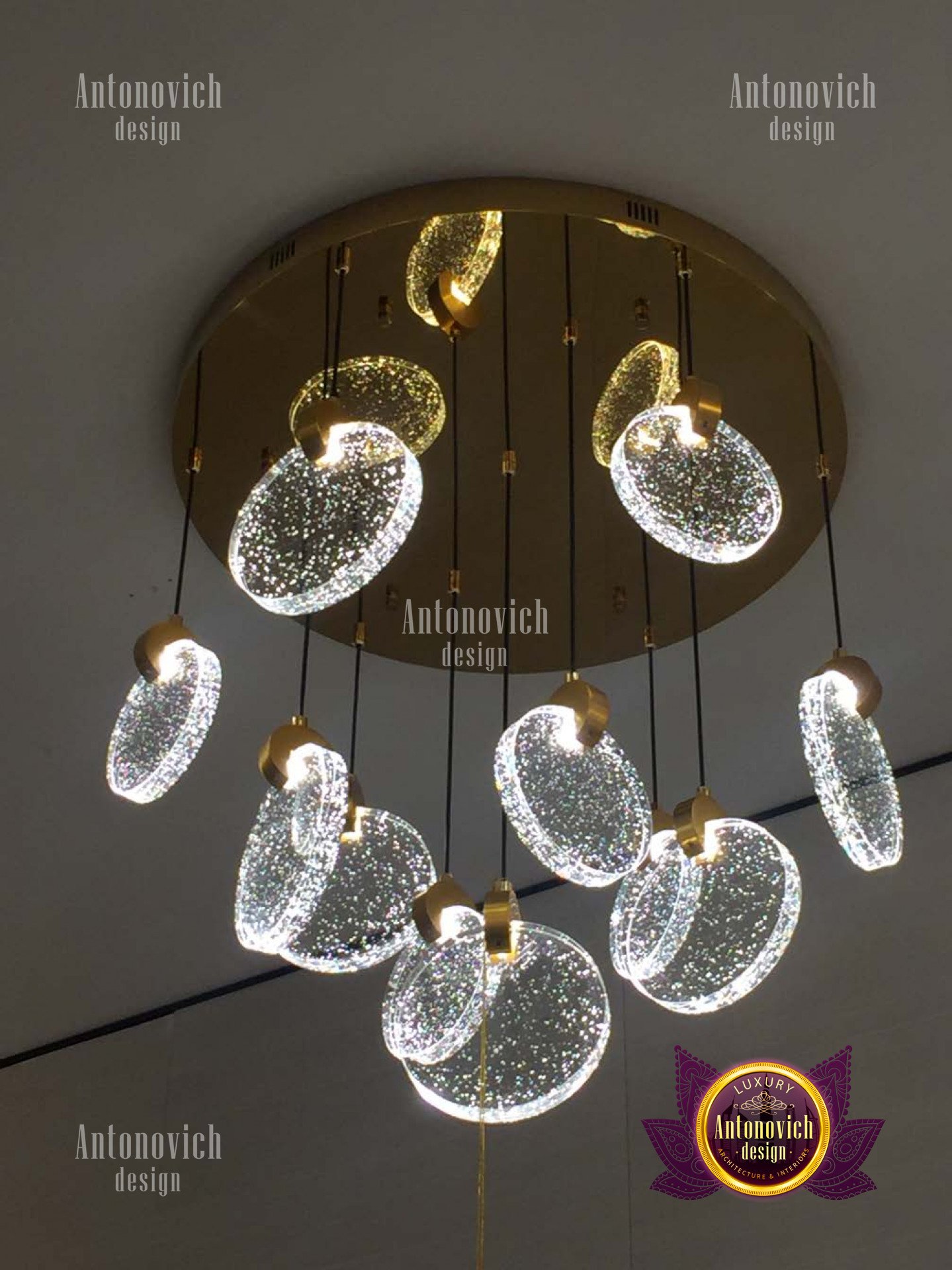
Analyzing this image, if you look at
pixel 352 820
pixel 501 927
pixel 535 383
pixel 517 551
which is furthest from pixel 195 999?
pixel 501 927

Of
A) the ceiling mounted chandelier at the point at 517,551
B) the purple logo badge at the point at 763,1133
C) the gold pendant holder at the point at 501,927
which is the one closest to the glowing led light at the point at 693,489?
the ceiling mounted chandelier at the point at 517,551

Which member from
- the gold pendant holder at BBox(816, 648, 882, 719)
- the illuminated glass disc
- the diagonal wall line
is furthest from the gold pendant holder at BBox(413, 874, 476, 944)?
the diagonal wall line

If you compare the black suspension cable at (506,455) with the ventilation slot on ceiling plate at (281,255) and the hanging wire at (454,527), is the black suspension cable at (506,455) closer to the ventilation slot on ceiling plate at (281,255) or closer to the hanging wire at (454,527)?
the hanging wire at (454,527)

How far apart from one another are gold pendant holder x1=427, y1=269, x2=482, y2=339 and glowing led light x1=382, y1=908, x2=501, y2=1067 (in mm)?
729

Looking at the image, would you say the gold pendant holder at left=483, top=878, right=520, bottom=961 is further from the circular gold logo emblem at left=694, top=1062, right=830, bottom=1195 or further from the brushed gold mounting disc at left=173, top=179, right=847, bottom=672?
the circular gold logo emblem at left=694, top=1062, right=830, bottom=1195

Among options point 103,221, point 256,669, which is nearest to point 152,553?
point 256,669

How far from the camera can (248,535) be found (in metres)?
1.61

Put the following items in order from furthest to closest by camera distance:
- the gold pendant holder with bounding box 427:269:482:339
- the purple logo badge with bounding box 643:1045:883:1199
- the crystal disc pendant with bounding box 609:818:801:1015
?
the purple logo badge with bounding box 643:1045:883:1199, the gold pendant holder with bounding box 427:269:482:339, the crystal disc pendant with bounding box 609:818:801:1015

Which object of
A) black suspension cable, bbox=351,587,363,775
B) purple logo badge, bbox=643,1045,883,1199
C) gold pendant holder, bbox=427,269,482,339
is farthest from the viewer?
A: purple logo badge, bbox=643,1045,883,1199

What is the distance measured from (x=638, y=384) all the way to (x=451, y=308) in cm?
29

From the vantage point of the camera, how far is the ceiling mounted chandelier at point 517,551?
1.62 meters

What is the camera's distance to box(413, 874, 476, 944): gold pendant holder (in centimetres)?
174

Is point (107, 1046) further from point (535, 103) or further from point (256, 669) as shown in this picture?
point (535, 103)

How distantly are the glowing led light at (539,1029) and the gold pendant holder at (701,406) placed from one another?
0.53m
